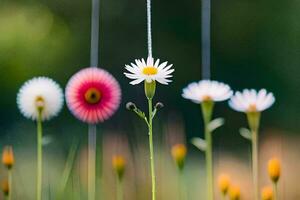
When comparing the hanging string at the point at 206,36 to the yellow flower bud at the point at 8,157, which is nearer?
the yellow flower bud at the point at 8,157

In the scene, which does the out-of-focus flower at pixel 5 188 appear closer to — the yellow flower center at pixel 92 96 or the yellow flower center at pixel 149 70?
the yellow flower center at pixel 92 96

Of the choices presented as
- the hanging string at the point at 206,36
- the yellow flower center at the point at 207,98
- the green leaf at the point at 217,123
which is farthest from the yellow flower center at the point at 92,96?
the hanging string at the point at 206,36

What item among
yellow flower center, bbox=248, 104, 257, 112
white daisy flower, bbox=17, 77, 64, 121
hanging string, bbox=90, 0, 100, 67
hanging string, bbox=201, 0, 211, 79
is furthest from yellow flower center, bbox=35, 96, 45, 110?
hanging string, bbox=201, 0, 211, 79

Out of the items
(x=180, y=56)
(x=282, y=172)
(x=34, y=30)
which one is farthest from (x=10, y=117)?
(x=282, y=172)

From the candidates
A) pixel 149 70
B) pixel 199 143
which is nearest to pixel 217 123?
pixel 199 143

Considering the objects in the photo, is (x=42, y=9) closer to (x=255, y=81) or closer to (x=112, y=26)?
(x=112, y=26)
